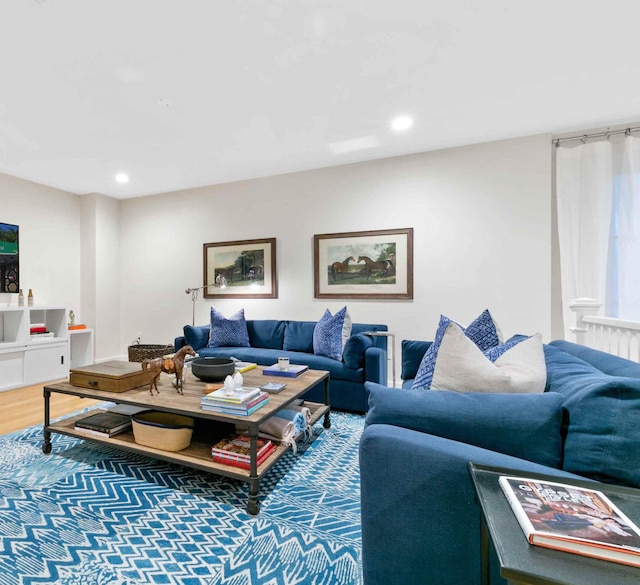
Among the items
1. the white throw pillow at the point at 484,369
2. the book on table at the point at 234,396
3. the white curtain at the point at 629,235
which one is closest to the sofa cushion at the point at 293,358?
the book on table at the point at 234,396

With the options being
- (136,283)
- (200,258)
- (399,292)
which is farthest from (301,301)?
(136,283)

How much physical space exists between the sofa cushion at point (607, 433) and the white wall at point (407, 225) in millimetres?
2663

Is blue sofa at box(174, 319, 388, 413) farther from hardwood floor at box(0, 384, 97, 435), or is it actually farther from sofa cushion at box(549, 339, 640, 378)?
sofa cushion at box(549, 339, 640, 378)

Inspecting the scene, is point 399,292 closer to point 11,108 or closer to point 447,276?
point 447,276

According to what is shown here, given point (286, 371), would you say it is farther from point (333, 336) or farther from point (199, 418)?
point (333, 336)

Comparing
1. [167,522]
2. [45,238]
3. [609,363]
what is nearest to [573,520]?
[609,363]

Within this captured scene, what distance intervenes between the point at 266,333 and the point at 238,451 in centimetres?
223

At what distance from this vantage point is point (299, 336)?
3.69m

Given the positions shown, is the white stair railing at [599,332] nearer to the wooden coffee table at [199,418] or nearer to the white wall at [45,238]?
the wooden coffee table at [199,418]

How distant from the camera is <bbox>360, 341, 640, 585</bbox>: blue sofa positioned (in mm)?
809

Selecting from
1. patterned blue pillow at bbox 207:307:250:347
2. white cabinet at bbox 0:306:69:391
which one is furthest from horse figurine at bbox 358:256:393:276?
white cabinet at bbox 0:306:69:391

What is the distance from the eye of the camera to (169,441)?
5.98 feet

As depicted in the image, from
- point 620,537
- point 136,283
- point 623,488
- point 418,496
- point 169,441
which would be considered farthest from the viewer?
point 136,283

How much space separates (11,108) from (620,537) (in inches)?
158
